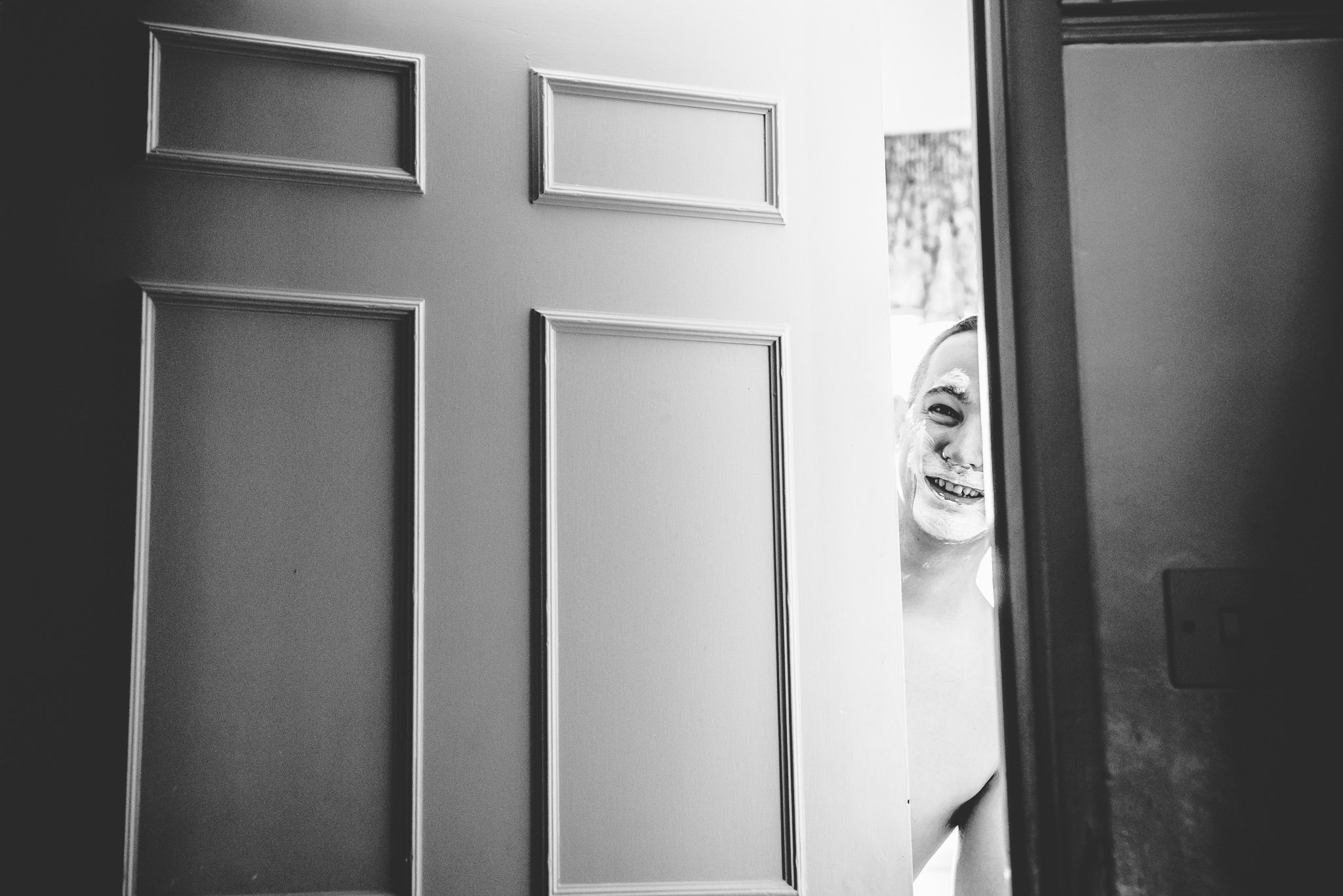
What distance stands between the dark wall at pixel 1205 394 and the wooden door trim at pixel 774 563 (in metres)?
0.48

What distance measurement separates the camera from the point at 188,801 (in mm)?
1043

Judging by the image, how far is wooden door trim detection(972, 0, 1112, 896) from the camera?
2.63 feet

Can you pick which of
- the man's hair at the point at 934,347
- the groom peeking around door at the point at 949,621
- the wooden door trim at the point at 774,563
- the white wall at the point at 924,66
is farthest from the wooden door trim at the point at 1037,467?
the man's hair at the point at 934,347

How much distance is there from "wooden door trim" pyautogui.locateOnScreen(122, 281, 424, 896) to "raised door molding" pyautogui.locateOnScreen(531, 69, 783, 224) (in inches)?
9.6

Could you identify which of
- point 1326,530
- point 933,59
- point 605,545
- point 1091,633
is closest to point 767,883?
point 605,545

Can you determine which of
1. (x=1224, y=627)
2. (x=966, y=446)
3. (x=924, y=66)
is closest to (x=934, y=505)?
(x=966, y=446)

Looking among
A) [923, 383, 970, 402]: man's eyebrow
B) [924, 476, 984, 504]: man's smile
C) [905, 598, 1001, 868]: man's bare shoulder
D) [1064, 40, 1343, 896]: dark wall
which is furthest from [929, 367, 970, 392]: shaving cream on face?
[1064, 40, 1343, 896]: dark wall

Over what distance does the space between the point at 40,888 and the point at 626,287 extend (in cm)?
91

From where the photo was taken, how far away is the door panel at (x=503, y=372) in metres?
1.08

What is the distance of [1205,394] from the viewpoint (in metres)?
0.86

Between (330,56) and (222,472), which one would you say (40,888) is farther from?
(330,56)

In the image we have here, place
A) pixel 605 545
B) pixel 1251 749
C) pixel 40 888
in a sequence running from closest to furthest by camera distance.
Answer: pixel 1251 749 < pixel 40 888 < pixel 605 545

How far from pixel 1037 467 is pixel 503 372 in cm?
64

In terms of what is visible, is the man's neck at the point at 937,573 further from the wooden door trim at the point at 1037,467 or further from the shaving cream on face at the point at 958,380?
the wooden door trim at the point at 1037,467
